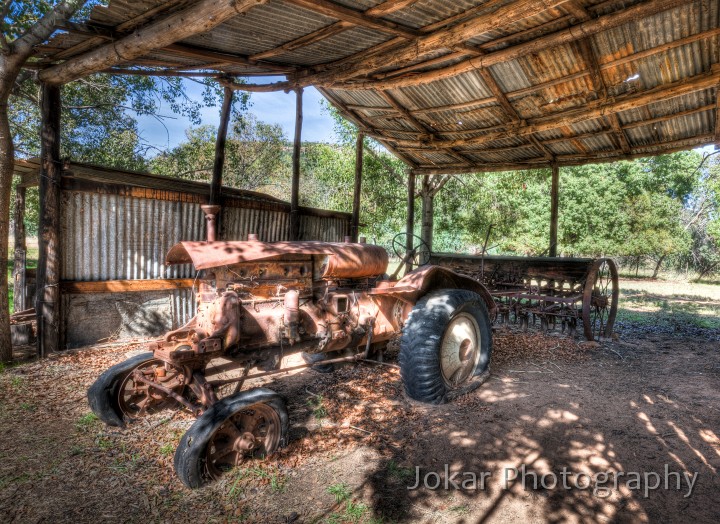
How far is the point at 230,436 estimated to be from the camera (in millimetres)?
2713

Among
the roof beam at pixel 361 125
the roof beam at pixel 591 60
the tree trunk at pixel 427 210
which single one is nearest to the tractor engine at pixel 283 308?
the roof beam at pixel 591 60

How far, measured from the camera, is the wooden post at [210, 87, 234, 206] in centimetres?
642

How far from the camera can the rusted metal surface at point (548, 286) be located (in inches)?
243

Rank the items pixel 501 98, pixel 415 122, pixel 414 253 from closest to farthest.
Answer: pixel 414 253 < pixel 501 98 < pixel 415 122

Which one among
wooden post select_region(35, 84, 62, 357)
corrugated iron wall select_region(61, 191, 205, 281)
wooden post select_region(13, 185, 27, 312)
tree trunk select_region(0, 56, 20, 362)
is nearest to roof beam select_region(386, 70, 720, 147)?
corrugated iron wall select_region(61, 191, 205, 281)

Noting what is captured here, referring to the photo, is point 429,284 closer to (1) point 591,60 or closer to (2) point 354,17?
(2) point 354,17

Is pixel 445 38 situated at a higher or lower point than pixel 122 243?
higher

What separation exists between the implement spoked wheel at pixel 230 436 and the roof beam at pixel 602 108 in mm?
5516

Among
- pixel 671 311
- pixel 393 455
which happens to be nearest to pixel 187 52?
pixel 393 455

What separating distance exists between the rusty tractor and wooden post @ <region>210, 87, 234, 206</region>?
313 centimetres

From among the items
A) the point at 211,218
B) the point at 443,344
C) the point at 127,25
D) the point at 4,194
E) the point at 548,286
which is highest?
the point at 127,25

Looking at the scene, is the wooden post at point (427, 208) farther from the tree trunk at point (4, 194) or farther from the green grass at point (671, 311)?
the tree trunk at point (4, 194)

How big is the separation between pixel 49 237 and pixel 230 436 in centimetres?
386

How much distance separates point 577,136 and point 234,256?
635 centimetres
